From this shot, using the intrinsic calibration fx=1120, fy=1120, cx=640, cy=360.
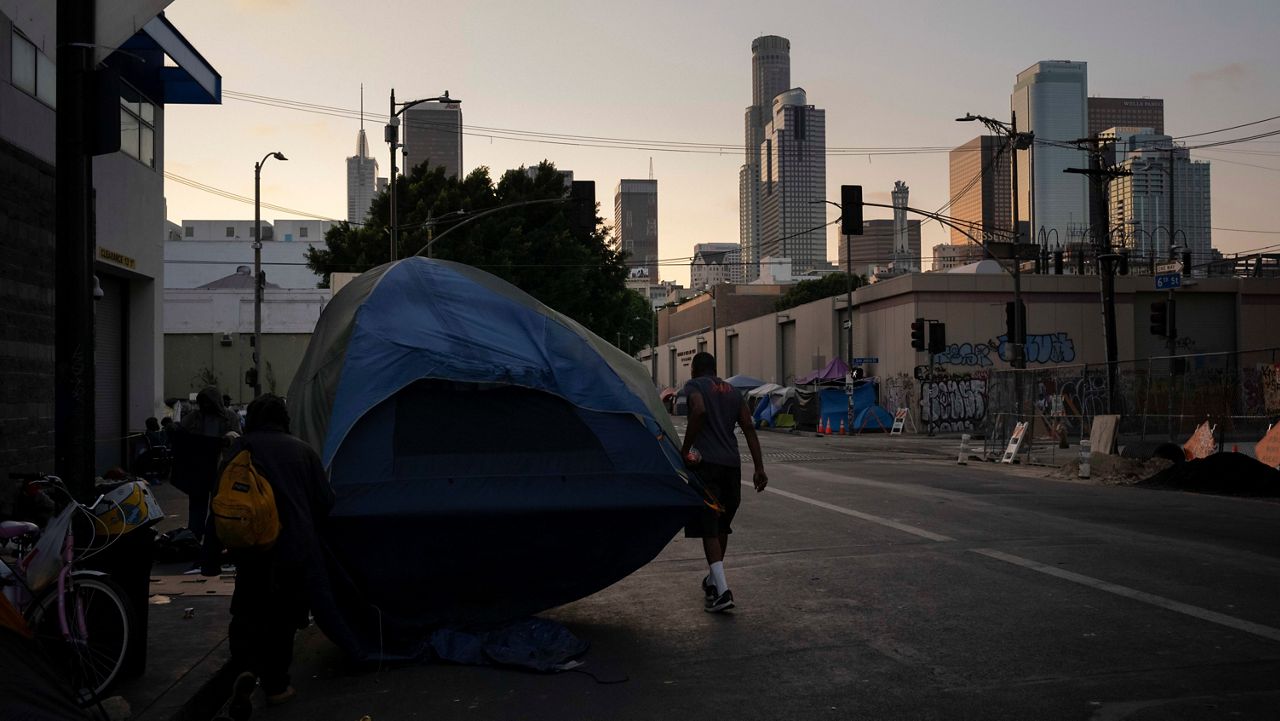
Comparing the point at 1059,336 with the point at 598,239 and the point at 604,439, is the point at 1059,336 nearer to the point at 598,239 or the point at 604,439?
the point at 598,239

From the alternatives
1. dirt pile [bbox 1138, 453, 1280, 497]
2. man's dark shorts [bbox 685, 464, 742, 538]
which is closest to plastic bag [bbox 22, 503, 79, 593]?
man's dark shorts [bbox 685, 464, 742, 538]

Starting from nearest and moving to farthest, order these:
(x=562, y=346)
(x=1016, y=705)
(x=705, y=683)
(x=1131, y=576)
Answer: (x=1016, y=705) → (x=705, y=683) → (x=562, y=346) → (x=1131, y=576)

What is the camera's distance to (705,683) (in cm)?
597

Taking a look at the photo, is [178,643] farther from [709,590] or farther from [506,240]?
[506,240]

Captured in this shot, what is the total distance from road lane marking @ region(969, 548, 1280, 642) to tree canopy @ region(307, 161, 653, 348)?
3430 centimetres

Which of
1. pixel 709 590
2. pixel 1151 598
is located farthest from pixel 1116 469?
pixel 709 590

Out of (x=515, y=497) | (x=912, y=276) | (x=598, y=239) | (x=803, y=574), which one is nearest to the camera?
(x=515, y=497)

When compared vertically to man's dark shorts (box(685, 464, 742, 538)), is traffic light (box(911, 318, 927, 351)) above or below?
above

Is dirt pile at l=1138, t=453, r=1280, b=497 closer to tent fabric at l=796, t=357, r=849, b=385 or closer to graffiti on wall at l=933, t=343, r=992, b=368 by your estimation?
graffiti on wall at l=933, t=343, r=992, b=368

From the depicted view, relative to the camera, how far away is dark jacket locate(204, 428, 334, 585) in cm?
589

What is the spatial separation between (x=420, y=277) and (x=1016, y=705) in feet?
15.0

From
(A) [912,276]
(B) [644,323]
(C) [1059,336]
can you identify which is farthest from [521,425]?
(B) [644,323]

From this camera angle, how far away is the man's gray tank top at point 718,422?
834 cm

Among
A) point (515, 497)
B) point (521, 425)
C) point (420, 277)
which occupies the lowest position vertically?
point (515, 497)
